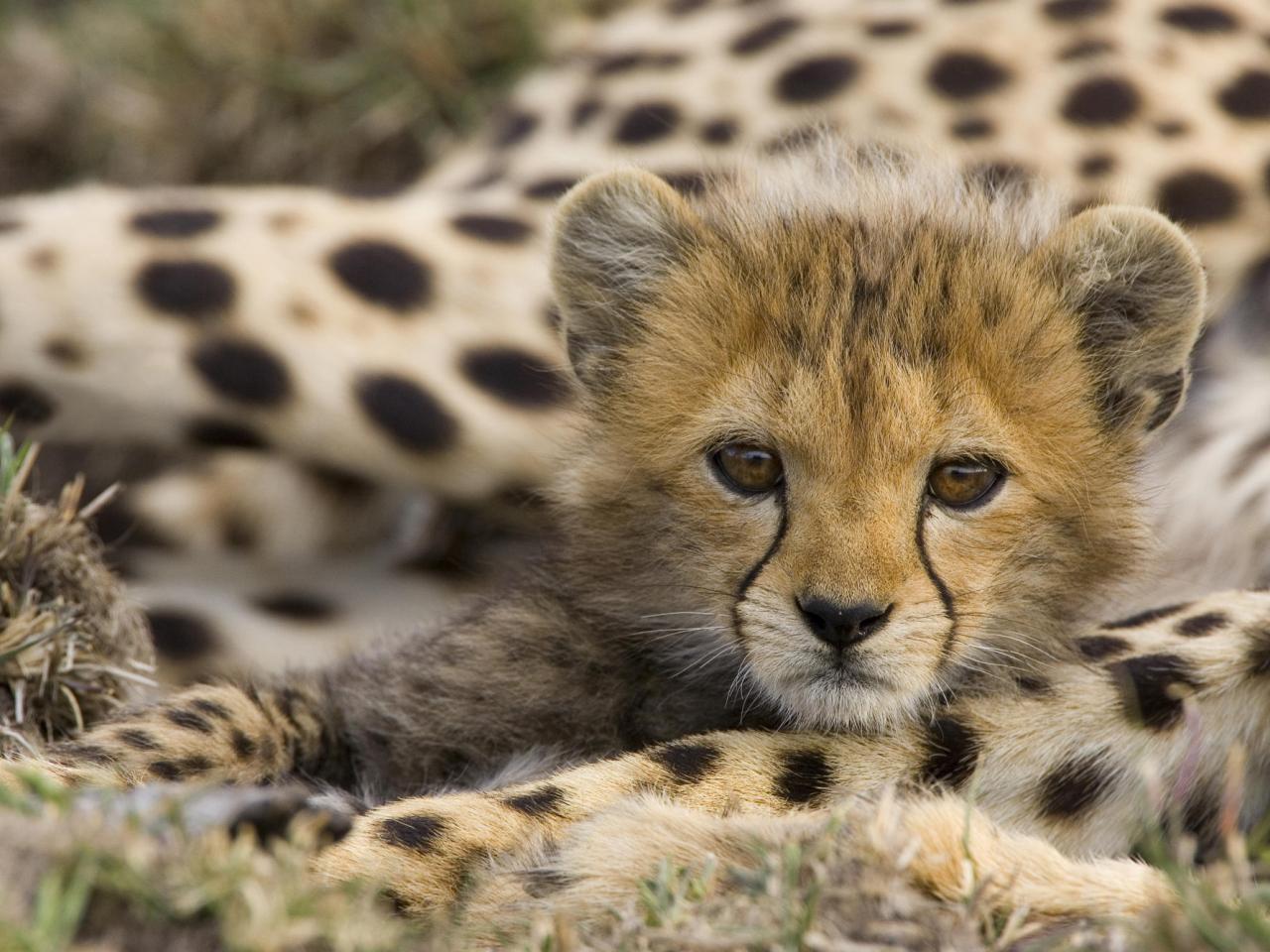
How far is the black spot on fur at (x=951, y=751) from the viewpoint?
7.07 feet

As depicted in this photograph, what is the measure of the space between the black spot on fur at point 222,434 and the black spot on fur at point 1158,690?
5.32 feet

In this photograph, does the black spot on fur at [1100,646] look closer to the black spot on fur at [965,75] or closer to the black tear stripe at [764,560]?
the black tear stripe at [764,560]

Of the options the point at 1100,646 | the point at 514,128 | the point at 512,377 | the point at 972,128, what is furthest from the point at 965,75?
the point at 1100,646

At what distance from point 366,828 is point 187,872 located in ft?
1.68

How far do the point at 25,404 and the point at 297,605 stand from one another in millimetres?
587

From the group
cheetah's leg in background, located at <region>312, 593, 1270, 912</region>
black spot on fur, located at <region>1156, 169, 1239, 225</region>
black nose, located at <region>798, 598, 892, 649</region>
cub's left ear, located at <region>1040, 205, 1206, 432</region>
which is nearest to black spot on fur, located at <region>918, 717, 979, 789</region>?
cheetah's leg in background, located at <region>312, 593, 1270, 912</region>

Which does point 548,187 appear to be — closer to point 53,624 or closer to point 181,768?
point 53,624

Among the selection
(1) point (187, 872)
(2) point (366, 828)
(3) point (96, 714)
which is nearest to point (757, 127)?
(3) point (96, 714)

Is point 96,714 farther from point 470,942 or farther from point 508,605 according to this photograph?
point 470,942

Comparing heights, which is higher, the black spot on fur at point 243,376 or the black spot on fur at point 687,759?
the black spot on fur at point 243,376

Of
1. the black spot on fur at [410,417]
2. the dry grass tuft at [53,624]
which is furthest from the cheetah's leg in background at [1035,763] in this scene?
the black spot on fur at [410,417]

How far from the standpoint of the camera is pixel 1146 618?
2.46 metres

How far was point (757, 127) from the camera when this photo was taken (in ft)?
12.0

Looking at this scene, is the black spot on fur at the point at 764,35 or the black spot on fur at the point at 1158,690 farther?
the black spot on fur at the point at 764,35
